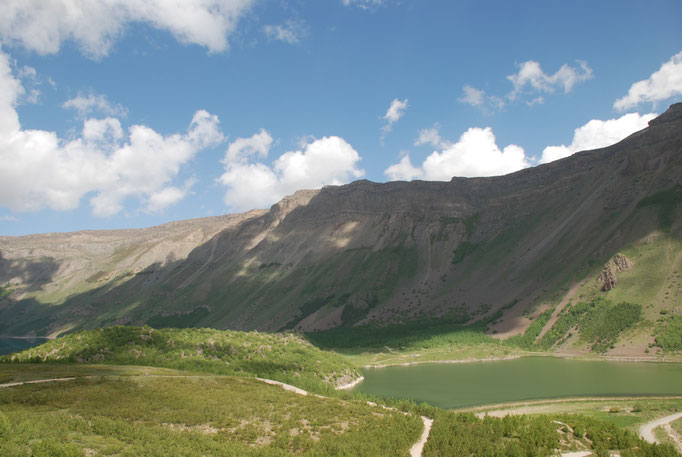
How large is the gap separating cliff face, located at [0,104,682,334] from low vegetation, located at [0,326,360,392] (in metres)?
53.5

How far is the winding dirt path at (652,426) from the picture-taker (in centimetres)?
2741

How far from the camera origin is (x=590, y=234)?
95812 millimetres

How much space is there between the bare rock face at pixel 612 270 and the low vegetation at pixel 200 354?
1915 inches

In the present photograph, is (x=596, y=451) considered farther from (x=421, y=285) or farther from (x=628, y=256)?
(x=421, y=285)

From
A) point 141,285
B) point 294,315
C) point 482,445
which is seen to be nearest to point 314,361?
point 482,445

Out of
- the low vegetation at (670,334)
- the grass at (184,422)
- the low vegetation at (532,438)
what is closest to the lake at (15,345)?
the grass at (184,422)

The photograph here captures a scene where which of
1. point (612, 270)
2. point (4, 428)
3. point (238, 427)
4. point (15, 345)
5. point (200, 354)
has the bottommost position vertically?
point (612, 270)

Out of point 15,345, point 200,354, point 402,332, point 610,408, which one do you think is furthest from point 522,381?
point 15,345

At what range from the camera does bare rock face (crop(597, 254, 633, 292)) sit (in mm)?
76463

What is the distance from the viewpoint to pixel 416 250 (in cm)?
14012

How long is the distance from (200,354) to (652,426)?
1748 inches

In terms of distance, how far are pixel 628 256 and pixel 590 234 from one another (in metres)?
16.8

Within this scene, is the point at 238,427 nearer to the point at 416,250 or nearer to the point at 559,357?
the point at 559,357

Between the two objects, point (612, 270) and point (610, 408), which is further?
point (612, 270)
